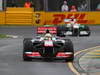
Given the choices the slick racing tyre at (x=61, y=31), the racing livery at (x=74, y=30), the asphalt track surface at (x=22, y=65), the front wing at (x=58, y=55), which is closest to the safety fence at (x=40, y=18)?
the racing livery at (x=74, y=30)

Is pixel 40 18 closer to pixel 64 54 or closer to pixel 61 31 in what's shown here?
pixel 61 31

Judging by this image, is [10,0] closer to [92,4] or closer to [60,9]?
[60,9]

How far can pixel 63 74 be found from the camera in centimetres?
1327

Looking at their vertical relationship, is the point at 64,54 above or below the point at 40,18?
below

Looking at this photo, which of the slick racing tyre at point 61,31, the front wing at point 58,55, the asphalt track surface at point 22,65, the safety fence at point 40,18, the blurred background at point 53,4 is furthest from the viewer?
the blurred background at point 53,4

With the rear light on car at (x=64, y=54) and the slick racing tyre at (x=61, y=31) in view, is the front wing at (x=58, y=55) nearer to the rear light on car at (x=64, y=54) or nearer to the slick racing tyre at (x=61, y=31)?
the rear light on car at (x=64, y=54)

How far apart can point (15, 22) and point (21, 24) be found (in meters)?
0.46

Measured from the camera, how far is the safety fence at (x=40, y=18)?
35.3m

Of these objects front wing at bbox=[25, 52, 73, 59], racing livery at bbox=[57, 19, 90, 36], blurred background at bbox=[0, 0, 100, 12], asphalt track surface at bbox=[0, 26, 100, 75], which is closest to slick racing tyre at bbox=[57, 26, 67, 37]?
racing livery at bbox=[57, 19, 90, 36]

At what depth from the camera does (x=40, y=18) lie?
116 ft

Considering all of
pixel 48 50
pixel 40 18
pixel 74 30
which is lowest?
pixel 74 30

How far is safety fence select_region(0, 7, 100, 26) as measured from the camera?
3528cm

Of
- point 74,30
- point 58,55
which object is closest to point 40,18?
point 74,30

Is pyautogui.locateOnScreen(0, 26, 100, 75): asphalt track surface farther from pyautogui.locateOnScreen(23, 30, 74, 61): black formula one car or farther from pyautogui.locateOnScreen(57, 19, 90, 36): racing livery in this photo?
pyautogui.locateOnScreen(57, 19, 90, 36): racing livery
